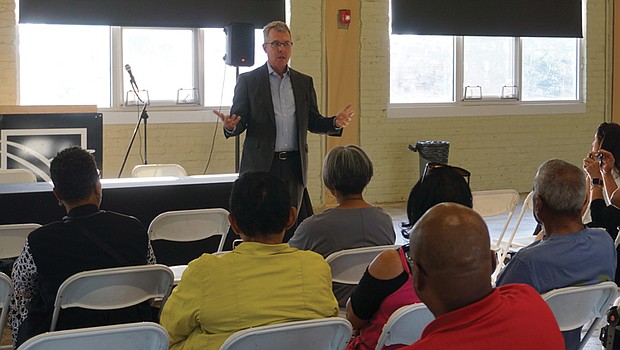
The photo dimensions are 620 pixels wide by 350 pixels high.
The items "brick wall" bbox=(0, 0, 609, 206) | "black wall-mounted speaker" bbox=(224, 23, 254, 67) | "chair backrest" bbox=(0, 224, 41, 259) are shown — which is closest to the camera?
→ "chair backrest" bbox=(0, 224, 41, 259)

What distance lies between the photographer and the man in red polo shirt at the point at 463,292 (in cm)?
148

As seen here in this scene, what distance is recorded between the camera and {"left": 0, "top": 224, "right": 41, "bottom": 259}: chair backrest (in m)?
3.73

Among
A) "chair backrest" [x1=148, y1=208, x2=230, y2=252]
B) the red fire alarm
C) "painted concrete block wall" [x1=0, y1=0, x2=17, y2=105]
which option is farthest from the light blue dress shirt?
the red fire alarm

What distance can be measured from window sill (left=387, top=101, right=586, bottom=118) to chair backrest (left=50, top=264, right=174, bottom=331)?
278 inches

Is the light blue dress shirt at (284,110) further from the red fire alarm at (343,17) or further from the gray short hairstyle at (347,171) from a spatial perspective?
the red fire alarm at (343,17)

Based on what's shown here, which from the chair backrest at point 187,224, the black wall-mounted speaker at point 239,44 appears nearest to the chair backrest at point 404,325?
the chair backrest at point 187,224

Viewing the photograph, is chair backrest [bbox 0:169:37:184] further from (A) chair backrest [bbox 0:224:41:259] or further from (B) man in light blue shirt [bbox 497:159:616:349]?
(B) man in light blue shirt [bbox 497:159:616:349]

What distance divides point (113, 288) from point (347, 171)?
41.3 inches

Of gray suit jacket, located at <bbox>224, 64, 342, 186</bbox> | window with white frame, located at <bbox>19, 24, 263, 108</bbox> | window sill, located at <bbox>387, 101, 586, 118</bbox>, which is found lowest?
gray suit jacket, located at <bbox>224, 64, 342, 186</bbox>

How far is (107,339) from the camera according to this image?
6.88 feet

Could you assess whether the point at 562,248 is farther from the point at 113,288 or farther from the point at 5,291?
the point at 5,291

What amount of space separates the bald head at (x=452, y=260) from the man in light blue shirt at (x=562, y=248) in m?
1.15

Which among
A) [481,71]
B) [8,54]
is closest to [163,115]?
[8,54]

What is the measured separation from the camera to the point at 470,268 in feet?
4.92
